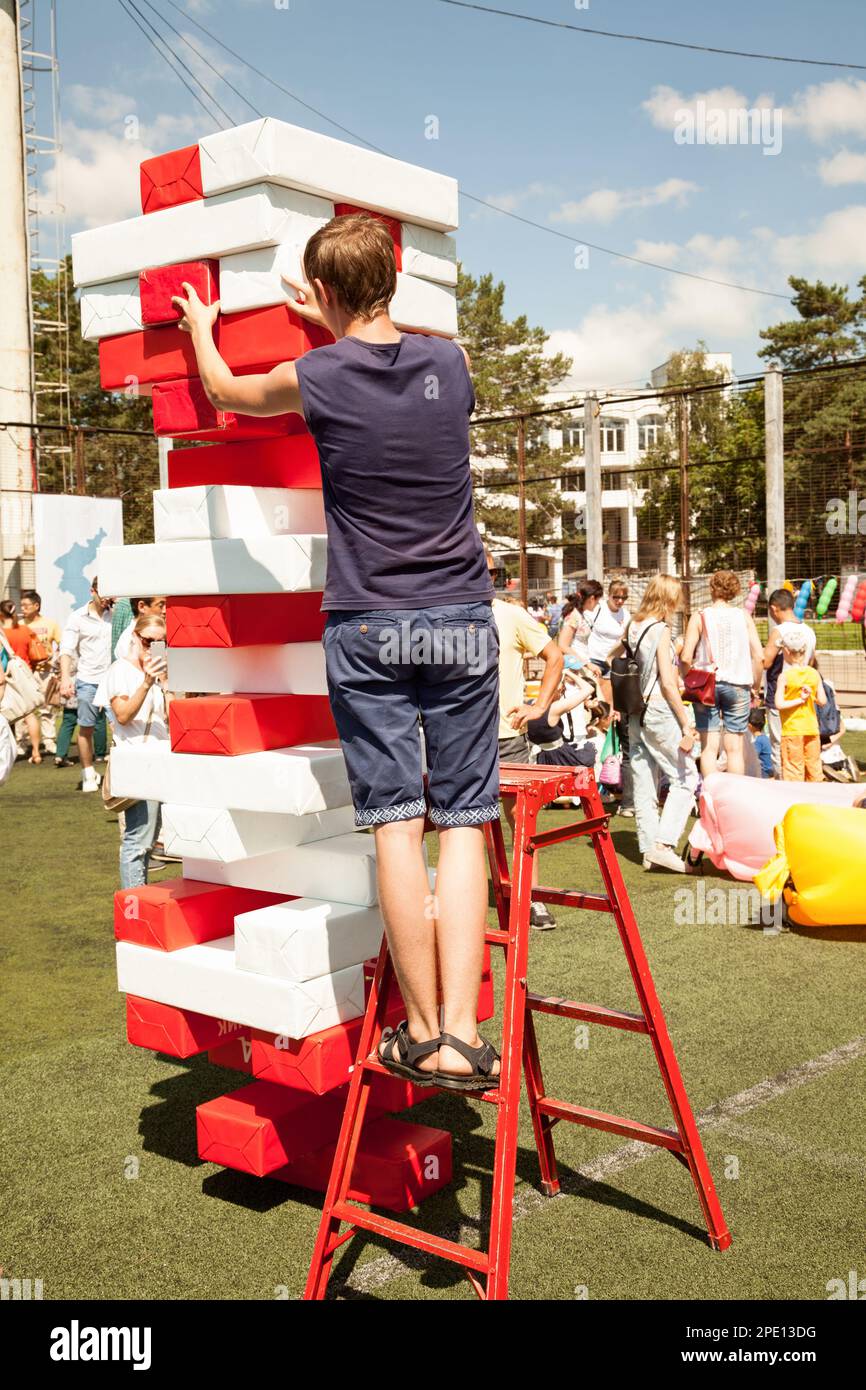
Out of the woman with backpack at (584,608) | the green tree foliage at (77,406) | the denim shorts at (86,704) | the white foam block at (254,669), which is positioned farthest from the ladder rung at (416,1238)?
the green tree foliage at (77,406)

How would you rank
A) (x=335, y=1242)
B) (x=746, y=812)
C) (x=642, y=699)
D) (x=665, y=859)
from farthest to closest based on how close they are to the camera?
(x=642, y=699), (x=665, y=859), (x=746, y=812), (x=335, y=1242)

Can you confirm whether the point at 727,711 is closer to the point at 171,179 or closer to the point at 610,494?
the point at 171,179

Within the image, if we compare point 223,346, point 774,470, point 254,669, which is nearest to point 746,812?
point 254,669

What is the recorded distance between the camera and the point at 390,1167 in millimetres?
3873

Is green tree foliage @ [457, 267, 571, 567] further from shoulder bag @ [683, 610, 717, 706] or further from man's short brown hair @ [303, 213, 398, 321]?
man's short brown hair @ [303, 213, 398, 321]

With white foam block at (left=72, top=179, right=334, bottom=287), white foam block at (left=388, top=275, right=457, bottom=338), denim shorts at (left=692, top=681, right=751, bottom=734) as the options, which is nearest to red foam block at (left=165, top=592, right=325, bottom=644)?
white foam block at (left=388, top=275, right=457, bottom=338)

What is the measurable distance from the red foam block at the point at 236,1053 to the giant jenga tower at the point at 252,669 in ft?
0.05

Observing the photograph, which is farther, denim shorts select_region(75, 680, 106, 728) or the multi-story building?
the multi-story building

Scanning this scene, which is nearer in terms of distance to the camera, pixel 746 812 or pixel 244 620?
pixel 244 620

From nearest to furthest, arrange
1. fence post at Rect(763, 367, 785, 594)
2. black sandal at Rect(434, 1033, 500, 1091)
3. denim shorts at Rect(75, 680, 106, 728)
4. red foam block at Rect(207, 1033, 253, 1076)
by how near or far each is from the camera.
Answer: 1. black sandal at Rect(434, 1033, 500, 1091)
2. red foam block at Rect(207, 1033, 253, 1076)
3. denim shorts at Rect(75, 680, 106, 728)
4. fence post at Rect(763, 367, 785, 594)

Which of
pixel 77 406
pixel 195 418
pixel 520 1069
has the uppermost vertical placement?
pixel 77 406

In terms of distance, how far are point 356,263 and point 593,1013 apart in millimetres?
2222

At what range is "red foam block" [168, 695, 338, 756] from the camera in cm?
379

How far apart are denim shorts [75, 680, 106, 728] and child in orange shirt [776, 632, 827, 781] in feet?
22.7
